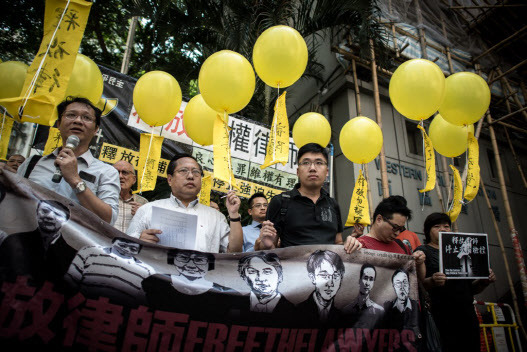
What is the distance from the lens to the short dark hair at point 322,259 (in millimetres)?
1909

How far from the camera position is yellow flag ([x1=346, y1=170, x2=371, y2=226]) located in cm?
335

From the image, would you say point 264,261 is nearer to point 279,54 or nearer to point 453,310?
point 453,310

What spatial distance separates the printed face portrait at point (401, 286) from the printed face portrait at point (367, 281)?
0.61 feet

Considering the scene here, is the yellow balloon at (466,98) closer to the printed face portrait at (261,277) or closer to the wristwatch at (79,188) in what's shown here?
the printed face portrait at (261,277)

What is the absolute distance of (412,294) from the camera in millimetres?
2135

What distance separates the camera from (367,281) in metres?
2.03

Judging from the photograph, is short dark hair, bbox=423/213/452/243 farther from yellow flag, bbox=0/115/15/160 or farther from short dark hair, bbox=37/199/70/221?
yellow flag, bbox=0/115/15/160

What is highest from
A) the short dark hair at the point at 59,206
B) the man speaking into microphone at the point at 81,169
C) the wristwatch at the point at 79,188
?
the man speaking into microphone at the point at 81,169

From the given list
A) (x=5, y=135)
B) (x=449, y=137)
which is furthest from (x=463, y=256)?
(x=5, y=135)

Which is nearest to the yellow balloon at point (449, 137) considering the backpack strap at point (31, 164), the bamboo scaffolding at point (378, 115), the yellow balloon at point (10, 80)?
the bamboo scaffolding at point (378, 115)

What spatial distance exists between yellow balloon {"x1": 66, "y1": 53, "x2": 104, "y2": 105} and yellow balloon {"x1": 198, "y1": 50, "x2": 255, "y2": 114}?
89cm

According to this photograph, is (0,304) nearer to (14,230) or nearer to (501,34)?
(14,230)

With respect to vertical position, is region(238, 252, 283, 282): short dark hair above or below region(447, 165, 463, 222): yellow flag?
below

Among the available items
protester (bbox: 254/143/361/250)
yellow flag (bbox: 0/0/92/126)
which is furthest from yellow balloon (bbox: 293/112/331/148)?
yellow flag (bbox: 0/0/92/126)
